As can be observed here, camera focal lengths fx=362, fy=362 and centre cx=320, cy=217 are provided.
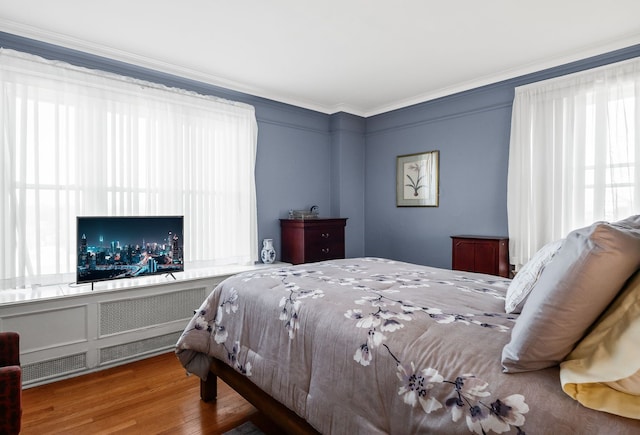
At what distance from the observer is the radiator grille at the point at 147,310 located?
296 cm

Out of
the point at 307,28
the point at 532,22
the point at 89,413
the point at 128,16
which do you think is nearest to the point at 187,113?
the point at 128,16

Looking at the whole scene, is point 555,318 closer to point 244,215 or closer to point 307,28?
point 307,28

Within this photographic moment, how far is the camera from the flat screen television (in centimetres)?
296

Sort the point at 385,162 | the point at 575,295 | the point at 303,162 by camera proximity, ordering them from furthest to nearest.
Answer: the point at 385,162 < the point at 303,162 < the point at 575,295

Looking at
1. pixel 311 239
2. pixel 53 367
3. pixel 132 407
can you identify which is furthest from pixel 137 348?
pixel 311 239

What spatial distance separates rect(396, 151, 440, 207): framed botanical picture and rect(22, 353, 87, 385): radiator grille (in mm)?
3903

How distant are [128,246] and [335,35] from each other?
8.27 feet

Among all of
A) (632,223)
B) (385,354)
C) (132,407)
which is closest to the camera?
(632,223)

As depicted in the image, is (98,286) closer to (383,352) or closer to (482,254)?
(383,352)

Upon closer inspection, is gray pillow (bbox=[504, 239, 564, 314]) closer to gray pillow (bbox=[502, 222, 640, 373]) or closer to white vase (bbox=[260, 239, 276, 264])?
gray pillow (bbox=[502, 222, 640, 373])

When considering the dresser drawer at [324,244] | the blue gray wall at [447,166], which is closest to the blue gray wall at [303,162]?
the blue gray wall at [447,166]

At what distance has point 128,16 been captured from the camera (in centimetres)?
269

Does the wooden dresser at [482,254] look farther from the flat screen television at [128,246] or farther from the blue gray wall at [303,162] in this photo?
the flat screen television at [128,246]

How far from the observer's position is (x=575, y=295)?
38.9 inches
